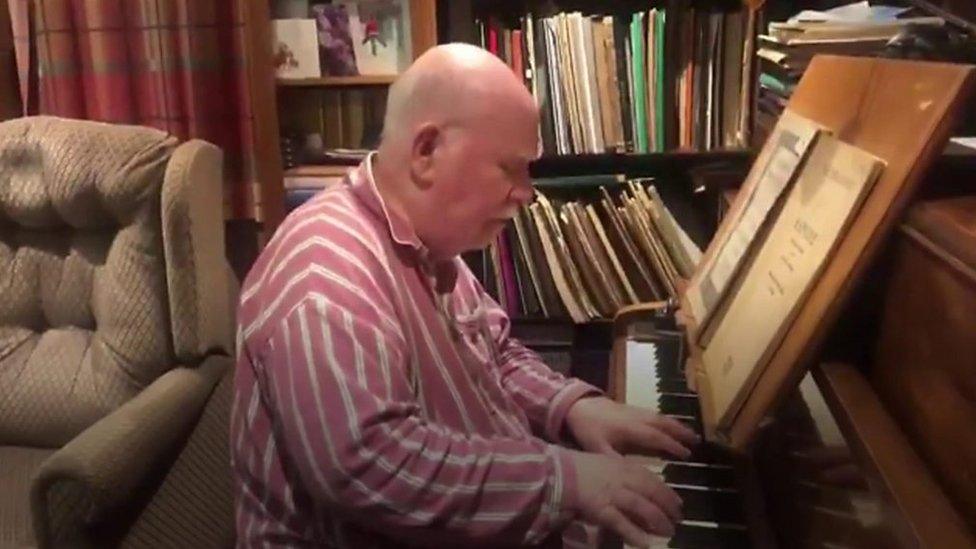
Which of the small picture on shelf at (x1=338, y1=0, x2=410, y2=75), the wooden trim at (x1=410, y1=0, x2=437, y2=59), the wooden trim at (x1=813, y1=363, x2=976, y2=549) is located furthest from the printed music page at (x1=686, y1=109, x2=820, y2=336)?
the small picture on shelf at (x1=338, y1=0, x2=410, y2=75)

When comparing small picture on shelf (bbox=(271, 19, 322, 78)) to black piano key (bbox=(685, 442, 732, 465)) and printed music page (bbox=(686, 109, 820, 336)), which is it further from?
black piano key (bbox=(685, 442, 732, 465))

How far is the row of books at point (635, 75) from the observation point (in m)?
2.24

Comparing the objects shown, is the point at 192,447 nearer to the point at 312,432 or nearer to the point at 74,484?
the point at 74,484

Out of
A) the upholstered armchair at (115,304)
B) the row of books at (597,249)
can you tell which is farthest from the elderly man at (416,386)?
the row of books at (597,249)

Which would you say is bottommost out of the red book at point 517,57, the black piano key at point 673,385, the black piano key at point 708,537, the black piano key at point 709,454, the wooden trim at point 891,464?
the black piano key at point 708,537

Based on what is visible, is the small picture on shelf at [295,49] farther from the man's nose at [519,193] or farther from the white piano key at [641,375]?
the man's nose at [519,193]

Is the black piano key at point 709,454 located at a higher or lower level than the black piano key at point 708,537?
higher

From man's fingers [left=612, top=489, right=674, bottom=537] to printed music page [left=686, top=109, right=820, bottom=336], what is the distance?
321mm

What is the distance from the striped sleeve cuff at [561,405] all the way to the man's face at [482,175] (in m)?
0.28

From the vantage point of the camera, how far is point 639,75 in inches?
88.7

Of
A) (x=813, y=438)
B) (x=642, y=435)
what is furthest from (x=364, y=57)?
→ (x=813, y=438)

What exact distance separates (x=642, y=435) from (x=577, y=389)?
7.0 inches

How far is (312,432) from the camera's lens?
101cm

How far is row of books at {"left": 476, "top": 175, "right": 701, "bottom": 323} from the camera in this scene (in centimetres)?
232
